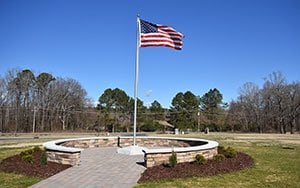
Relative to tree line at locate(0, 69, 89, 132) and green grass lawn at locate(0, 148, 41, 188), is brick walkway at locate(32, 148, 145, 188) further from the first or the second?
tree line at locate(0, 69, 89, 132)

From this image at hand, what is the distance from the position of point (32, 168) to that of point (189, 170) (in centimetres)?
460

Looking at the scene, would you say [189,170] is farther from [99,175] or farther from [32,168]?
[32,168]

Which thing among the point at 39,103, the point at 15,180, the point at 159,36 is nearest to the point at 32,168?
the point at 15,180

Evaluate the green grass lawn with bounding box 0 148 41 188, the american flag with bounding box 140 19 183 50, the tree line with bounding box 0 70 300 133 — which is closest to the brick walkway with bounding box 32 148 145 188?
the green grass lawn with bounding box 0 148 41 188

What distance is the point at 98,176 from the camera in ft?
26.7

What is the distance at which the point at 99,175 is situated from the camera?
27.1ft

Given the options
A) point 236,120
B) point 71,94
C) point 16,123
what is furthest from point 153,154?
point 236,120

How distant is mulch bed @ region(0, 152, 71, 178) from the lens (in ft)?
27.5

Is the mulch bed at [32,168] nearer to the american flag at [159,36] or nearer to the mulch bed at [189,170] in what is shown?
the mulch bed at [189,170]

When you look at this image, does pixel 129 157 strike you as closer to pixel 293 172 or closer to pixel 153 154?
pixel 153 154

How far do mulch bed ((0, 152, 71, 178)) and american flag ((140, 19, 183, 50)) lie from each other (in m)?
6.05

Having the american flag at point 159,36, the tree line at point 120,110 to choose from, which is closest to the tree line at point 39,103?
the tree line at point 120,110

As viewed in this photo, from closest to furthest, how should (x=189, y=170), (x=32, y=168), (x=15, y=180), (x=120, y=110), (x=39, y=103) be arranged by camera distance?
1. (x=15, y=180)
2. (x=189, y=170)
3. (x=32, y=168)
4. (x=39, y=103)
5. (x=120, y=110)

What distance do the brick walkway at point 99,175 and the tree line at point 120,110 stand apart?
4250 cm
